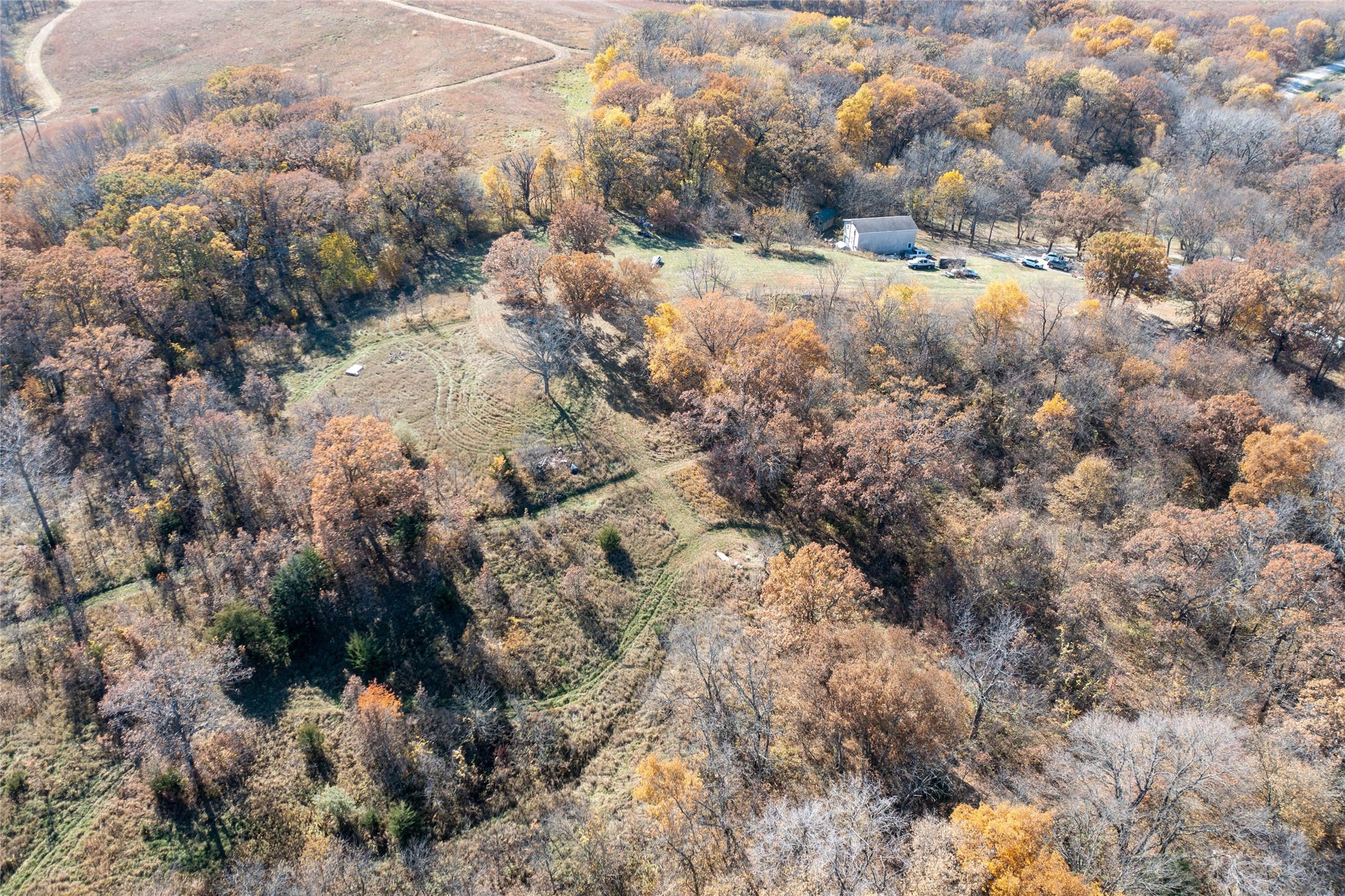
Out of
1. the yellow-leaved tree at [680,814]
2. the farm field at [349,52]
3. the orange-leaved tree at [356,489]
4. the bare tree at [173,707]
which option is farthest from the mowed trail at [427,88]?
the yellow-leaved tree at [680,814]

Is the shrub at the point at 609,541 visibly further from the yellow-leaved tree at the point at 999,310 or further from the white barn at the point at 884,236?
the white barn at the point at 884,236

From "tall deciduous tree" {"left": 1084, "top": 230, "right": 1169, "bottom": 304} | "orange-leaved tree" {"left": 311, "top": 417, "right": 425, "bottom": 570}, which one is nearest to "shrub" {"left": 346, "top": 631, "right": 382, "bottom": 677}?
"orange-leaved tree" {"left": 311, "top": 417, "right": 425, "bottom": 570}

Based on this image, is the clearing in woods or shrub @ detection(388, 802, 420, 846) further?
the clearing in woods

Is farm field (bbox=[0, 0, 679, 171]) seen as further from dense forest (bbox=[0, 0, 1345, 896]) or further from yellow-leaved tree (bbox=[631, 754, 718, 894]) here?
yellow-leaved tree (bbox=[631, 754, 718, 894])

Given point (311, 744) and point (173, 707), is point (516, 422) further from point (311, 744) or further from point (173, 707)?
point (173, 707)

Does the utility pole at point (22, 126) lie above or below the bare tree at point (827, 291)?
above

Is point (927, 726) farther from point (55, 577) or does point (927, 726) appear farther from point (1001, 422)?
point (55, 577)

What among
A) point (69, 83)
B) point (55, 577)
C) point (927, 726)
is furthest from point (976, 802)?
point (69, 83)

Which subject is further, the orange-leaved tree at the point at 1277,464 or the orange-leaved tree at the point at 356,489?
the orange-leaved tree at the point at 1277,464
